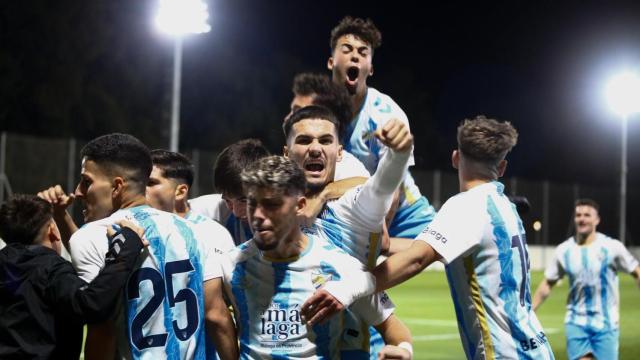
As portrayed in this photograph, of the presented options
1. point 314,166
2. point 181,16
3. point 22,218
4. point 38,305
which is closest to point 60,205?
point 22,218

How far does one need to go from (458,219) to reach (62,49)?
3270 centimetres

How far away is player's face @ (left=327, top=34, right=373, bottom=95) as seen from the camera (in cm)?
654

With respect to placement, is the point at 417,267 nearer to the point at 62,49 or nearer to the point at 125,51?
the point at 62,49

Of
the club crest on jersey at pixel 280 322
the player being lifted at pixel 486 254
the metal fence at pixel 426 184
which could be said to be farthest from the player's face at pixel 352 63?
the metal fence at pixel 426 184

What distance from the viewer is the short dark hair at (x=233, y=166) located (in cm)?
580

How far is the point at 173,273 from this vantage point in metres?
4.63

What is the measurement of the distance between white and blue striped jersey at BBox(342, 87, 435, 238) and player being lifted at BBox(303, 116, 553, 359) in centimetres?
88

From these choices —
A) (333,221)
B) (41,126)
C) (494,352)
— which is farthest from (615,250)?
(41,126)

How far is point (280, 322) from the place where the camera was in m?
4.45

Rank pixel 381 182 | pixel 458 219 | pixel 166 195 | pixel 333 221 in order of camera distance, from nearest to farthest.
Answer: pixel 381 182
pixel 333 221
pixel 458 219
pixel 166 195

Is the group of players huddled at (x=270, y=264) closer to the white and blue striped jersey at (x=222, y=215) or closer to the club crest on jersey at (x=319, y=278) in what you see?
the club crest on jersey at (x=319, y=278)

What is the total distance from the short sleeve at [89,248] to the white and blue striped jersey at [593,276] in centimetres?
873

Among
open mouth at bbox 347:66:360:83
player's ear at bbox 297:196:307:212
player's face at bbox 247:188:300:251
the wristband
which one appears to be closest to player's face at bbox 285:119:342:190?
player's ear at bbox 297:196:307:212

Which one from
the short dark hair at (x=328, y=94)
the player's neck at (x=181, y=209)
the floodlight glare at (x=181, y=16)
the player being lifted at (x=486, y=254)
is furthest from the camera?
the floodlight glare at (x=181, y=16)
